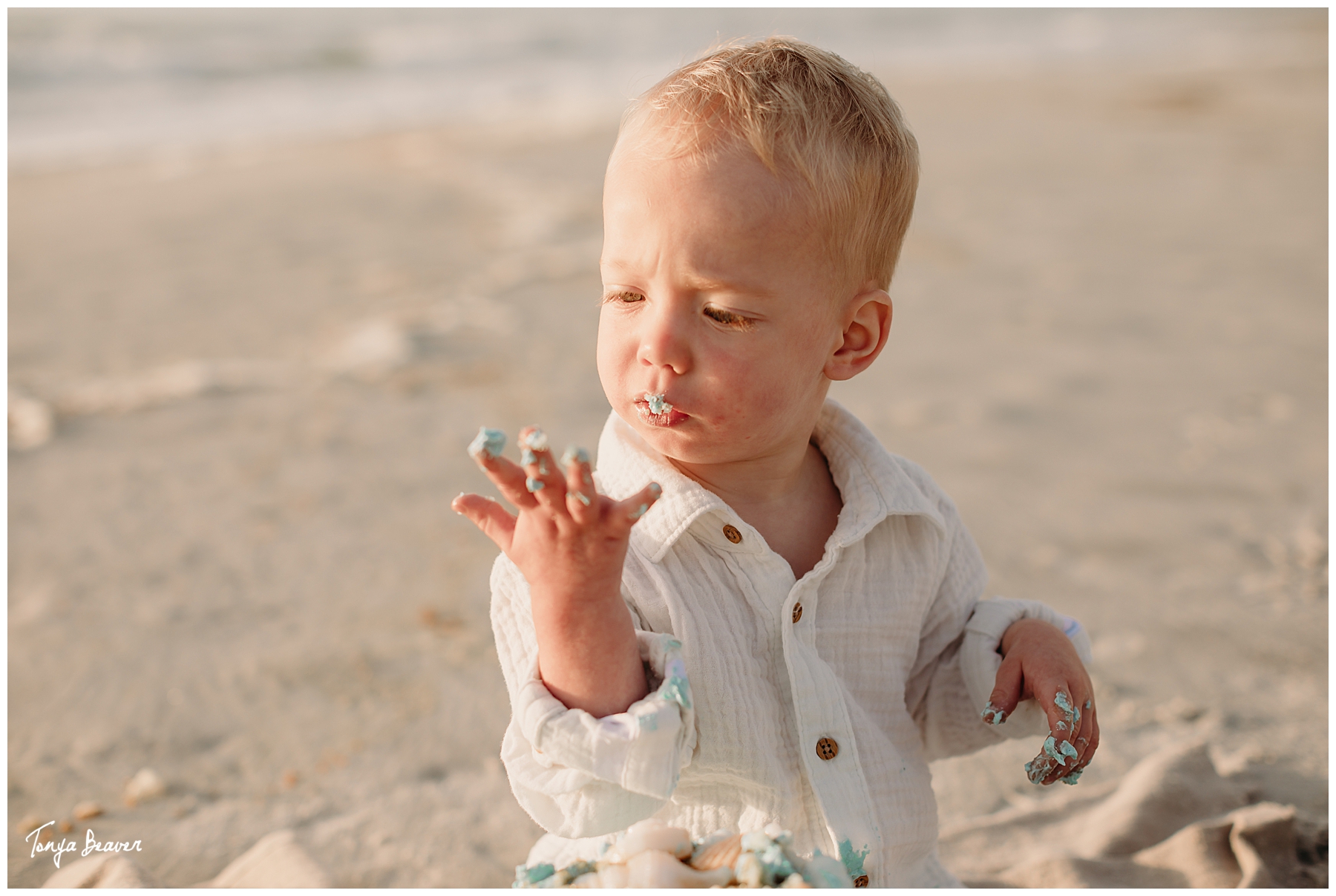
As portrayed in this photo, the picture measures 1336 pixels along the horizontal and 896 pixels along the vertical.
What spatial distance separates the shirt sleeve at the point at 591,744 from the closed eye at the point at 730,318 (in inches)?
16.9

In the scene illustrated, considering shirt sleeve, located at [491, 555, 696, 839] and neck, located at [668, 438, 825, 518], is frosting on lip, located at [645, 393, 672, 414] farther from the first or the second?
shirt sleeve, located at [491, 555, 696, 839]

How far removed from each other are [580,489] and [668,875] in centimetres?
Answer: 54

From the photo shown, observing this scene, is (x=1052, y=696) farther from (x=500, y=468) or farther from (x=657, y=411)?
(x=500, y=468)

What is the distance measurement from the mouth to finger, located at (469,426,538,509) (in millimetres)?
300

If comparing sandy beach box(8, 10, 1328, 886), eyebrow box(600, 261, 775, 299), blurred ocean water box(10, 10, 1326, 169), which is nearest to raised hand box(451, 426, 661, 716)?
eyebrow box(600, 261, 775, 299)

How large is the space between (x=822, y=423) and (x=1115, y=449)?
238cm

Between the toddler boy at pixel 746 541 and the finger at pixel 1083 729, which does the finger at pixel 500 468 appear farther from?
the finger at pixel 1083 729

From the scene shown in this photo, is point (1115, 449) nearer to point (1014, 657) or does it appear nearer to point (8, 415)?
point (1014, 657)

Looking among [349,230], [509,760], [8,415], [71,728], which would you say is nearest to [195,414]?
[8,415]

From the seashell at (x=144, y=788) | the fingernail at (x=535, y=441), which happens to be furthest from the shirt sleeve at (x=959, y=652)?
the seashell at (x=144, y=788)

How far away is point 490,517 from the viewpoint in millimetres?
1355

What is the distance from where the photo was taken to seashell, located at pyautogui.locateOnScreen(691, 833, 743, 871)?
1469mm

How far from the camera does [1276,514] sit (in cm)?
344

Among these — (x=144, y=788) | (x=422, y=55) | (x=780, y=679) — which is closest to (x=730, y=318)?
(x=780, y=679)
